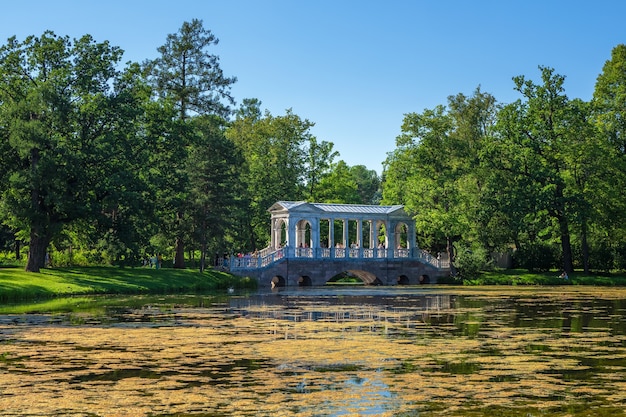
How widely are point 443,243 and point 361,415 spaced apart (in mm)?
71759

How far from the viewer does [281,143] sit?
9006cm

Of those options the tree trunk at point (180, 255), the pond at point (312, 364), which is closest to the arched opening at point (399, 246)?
the tree trunk at point (180, 255)

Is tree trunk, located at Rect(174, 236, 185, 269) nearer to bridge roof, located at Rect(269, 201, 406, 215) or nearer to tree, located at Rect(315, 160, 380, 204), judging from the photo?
bridge roof, located at Rect(269, 201, 406, 215)

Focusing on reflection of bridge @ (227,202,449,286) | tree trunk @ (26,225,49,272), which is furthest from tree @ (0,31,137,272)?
reflection of bridge @ (227,202,449,286)

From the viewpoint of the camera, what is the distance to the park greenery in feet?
176

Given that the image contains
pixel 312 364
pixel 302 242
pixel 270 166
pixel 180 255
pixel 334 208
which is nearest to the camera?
pixel 312 364

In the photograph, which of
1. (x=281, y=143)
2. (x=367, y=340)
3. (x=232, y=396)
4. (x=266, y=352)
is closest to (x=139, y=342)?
(x=266, y=352)

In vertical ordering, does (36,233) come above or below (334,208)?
below

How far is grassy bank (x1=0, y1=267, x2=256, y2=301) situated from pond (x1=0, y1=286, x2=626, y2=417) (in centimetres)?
1282

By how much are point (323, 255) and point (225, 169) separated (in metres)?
12.4

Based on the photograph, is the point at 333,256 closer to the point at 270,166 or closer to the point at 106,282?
the point at 270,166

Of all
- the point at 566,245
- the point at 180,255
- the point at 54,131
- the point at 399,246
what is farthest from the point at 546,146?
the point at 54,131

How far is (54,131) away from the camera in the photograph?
55.1m

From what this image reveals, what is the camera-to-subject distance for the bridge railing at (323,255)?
6744cm
